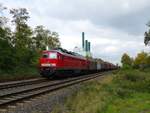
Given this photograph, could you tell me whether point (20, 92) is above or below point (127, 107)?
above

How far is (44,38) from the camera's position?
78.2 m

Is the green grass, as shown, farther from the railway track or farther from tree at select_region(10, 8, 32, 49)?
tree at select_region(10, 8, 32, 49)

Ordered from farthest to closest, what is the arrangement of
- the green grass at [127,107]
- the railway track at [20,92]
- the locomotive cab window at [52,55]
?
the locomotive cab window at [52,55], the railway track at [20,92], the green grass at [127,107]

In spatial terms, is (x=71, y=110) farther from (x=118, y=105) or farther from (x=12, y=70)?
(x=12, y=70)

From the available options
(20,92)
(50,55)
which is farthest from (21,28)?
(20,92)

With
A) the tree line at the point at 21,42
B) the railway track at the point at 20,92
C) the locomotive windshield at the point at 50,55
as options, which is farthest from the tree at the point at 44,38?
the railway track at the point at 20,92

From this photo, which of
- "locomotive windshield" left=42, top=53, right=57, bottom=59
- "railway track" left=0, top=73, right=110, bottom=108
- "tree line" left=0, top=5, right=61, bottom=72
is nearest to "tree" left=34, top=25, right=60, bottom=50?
"tree line" left=0, top=5, right=61, bottom=72

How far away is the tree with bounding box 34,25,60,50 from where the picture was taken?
75688 mm

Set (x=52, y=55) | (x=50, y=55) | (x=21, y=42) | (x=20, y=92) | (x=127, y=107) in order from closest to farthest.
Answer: (x=127, y=107)
(x=20, y=92)
(x=52, y=55)
(x=50, y=55)
(x=21, y=42)

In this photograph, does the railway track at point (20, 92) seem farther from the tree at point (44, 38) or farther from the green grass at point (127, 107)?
the tree at point (44, 38)

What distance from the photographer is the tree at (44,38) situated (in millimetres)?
75688

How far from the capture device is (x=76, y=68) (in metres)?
46.4

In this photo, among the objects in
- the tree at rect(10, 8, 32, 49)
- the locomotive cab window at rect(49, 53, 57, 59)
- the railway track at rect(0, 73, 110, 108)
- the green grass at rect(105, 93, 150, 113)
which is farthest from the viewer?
the tree at rect(10, 8, 32, 49)

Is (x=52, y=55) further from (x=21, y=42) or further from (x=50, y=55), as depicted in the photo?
(x=21, y=42)
